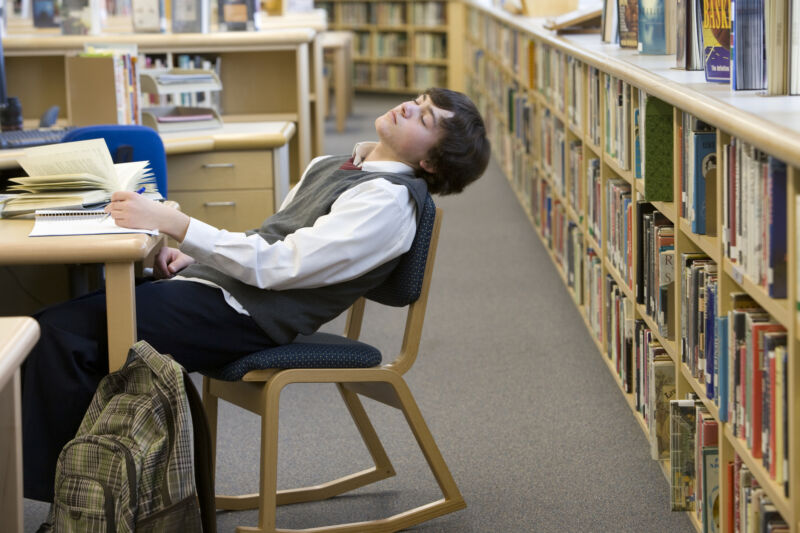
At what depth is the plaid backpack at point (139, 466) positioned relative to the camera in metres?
1.86

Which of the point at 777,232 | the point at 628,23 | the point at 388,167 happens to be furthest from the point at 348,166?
the point at 628,23

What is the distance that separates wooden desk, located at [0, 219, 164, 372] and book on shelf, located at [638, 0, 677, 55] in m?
1.69

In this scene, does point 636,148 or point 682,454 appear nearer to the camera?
point 682,454

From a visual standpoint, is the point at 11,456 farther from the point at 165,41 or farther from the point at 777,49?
the point at 165,41

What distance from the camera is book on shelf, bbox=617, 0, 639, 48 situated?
339 centimetres

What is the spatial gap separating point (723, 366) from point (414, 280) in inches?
24.8

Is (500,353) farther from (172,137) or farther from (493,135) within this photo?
(493,135)

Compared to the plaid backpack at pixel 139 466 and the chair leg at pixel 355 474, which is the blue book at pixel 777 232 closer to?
the plaid backpack at pixel 139 466

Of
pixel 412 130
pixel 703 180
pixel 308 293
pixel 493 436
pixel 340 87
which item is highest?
pixel 340 87

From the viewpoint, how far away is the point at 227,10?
4.77m

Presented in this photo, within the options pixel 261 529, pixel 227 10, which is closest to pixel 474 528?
pixel 261 529

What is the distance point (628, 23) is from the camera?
3.46m

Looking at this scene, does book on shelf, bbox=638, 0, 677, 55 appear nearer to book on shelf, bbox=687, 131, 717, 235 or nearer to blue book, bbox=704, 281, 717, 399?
book on shelf, bbox=687, 131, 717, 235

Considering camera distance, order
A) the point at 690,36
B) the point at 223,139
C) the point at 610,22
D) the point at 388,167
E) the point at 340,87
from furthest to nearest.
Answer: the point at 340,87
the point at 610,22
the point at 223,139
the point at 690,36
the point at 388,167
